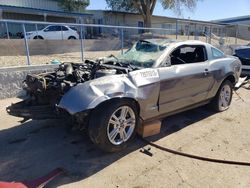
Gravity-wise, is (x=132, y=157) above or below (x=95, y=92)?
below

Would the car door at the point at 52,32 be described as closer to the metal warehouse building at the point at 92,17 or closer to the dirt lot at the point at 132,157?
the metal warehouse building at the point at 92,17

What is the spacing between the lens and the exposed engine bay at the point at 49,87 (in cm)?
374

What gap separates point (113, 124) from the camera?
3.58m

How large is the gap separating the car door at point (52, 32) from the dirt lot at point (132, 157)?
512 inches

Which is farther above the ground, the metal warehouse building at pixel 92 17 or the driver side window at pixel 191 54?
the metal warehouse building at pixel 92 17

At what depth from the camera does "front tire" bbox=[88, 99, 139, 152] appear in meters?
3.37

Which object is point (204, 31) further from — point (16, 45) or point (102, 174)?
point (102, 174)

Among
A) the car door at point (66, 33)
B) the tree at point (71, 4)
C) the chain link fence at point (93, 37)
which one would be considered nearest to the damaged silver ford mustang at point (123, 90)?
the chain link fence at point (93, 37)

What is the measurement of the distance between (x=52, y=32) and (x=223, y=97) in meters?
14.3

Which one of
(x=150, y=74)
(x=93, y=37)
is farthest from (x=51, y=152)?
Result: (x=93, y=37)

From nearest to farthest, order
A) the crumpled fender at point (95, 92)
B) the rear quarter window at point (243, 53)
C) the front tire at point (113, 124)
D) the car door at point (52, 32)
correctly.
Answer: the crumpled fender at point (95, 92) → the front tire at point (113, 124) → the rear quarter window at point (243, 53) → the car door at point (52, 32)

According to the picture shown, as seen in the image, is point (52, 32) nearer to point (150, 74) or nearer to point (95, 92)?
point (150, 74)

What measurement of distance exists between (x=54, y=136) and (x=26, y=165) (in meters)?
0.97

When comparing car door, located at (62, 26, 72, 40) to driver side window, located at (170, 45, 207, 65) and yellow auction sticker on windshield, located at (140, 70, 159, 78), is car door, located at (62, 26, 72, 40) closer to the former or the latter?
driver side window, located at (170, 45, 207, 65)
